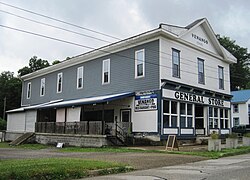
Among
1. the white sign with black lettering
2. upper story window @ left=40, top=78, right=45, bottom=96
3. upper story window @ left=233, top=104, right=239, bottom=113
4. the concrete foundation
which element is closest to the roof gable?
the white sign with black lettering

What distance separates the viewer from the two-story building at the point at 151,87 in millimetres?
21500

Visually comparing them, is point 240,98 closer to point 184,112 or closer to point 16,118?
point 184,112

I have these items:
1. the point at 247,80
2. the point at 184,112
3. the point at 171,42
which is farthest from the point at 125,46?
the point at 247,80

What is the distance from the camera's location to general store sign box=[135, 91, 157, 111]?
21.1 meters

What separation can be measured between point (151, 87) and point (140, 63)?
2.38 meters

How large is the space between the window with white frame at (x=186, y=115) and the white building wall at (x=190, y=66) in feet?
5.95

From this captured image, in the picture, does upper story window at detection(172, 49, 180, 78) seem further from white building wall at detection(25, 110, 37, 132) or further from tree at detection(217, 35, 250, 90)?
tree at detection(217, 35, 250, 90)

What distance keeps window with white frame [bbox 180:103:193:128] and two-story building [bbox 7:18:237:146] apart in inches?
1.8

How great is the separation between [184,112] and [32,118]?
15.6 meters

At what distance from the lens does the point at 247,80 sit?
57750mm

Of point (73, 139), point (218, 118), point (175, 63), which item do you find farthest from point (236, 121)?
point (73, 139)

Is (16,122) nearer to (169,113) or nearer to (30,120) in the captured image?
(30,120)

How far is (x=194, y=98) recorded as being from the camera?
24047 millimetres

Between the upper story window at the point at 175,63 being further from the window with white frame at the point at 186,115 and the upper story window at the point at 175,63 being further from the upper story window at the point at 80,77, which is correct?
the upper story window at the point at 80,77
